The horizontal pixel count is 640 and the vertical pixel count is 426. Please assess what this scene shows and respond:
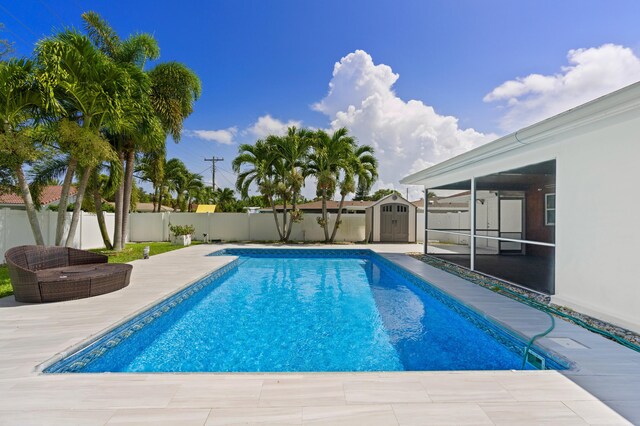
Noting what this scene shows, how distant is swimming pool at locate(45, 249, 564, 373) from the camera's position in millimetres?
3900

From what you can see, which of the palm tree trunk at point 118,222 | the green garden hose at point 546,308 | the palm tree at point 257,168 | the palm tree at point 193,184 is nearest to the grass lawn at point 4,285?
the palm tree trunk at point 118,222

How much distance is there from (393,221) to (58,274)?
48.0 feet

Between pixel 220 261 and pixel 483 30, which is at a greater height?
pixel 483 30

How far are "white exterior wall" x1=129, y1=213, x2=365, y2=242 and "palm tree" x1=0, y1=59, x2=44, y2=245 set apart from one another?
990 cm

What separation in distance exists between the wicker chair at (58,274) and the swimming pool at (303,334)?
1.25 meters

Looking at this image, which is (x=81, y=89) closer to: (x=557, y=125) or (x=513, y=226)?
(x=557, y=125)

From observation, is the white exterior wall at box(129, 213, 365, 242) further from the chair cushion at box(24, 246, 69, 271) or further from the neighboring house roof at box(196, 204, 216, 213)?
the neighboring house roof at box(196, 204, 216, 213)

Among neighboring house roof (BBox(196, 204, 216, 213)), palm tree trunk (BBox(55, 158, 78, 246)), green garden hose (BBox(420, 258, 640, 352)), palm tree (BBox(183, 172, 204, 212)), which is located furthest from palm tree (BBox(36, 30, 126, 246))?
neighboring house roof (BBox(196, 204, 216, 213))

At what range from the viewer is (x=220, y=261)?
33.0 ft

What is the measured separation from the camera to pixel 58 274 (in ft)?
19.1

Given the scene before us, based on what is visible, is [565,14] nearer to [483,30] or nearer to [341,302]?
[483,30]

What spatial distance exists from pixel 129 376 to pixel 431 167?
30.2ft

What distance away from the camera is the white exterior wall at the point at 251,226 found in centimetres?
1808

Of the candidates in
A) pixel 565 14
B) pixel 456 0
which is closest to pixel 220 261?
pixel 456 0
